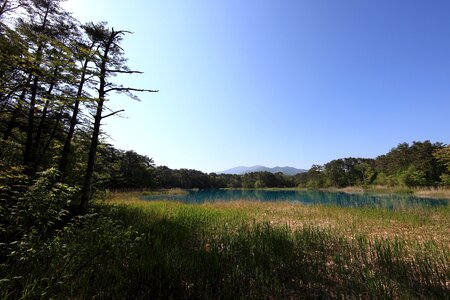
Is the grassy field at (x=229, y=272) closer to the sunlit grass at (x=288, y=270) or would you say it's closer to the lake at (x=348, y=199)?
the sunlit grass at (x=288, y=270)

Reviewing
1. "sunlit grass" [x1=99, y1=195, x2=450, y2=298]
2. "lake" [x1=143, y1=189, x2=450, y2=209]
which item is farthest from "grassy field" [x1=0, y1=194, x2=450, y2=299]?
"lake" [x1=143, y1=189, x2=450, y2=209]

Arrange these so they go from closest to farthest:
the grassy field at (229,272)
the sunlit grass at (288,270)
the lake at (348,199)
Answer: the grassy field at (229,272)
the sunlit grass at (288,270)
the lake at (348,199)

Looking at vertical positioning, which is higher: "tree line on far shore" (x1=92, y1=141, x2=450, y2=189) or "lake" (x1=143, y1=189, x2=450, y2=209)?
"tree line on far shore" (x1=92, y1=141, x2=450, y2=189)

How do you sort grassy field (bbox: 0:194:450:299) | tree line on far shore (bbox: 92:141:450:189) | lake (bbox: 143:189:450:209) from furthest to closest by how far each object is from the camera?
tree line on far shore (bbox: 92:141:450:189)
lake (bbox: 143:189:450:209)
grassy field (bbox: 0:194:450:299)

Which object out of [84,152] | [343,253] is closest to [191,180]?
[84,152]

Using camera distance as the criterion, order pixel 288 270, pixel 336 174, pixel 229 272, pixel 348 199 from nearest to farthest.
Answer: pixel 229 272
pixel 288 270
pixel 348 199
pixel 336 174

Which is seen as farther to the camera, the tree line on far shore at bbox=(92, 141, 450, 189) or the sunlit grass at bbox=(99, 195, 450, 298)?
the tree line on far shore at bbox=(92, 141, 450, 189)

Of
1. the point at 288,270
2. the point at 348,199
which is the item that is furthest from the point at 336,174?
the point at 288,270

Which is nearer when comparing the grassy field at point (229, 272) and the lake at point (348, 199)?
the grassy field at point (229, 272)

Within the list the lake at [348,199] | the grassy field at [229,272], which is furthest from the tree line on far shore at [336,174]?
the grassy field at [229,272]

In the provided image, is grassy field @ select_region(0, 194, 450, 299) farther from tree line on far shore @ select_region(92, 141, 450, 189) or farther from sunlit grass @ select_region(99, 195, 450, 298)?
tree line on far shore @ select_region(92, 141, 450, 189)

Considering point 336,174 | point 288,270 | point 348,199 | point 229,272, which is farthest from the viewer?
point 336,174

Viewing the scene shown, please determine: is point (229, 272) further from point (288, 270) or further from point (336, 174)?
point (336, 174)

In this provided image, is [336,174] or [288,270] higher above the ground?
[336,174]
